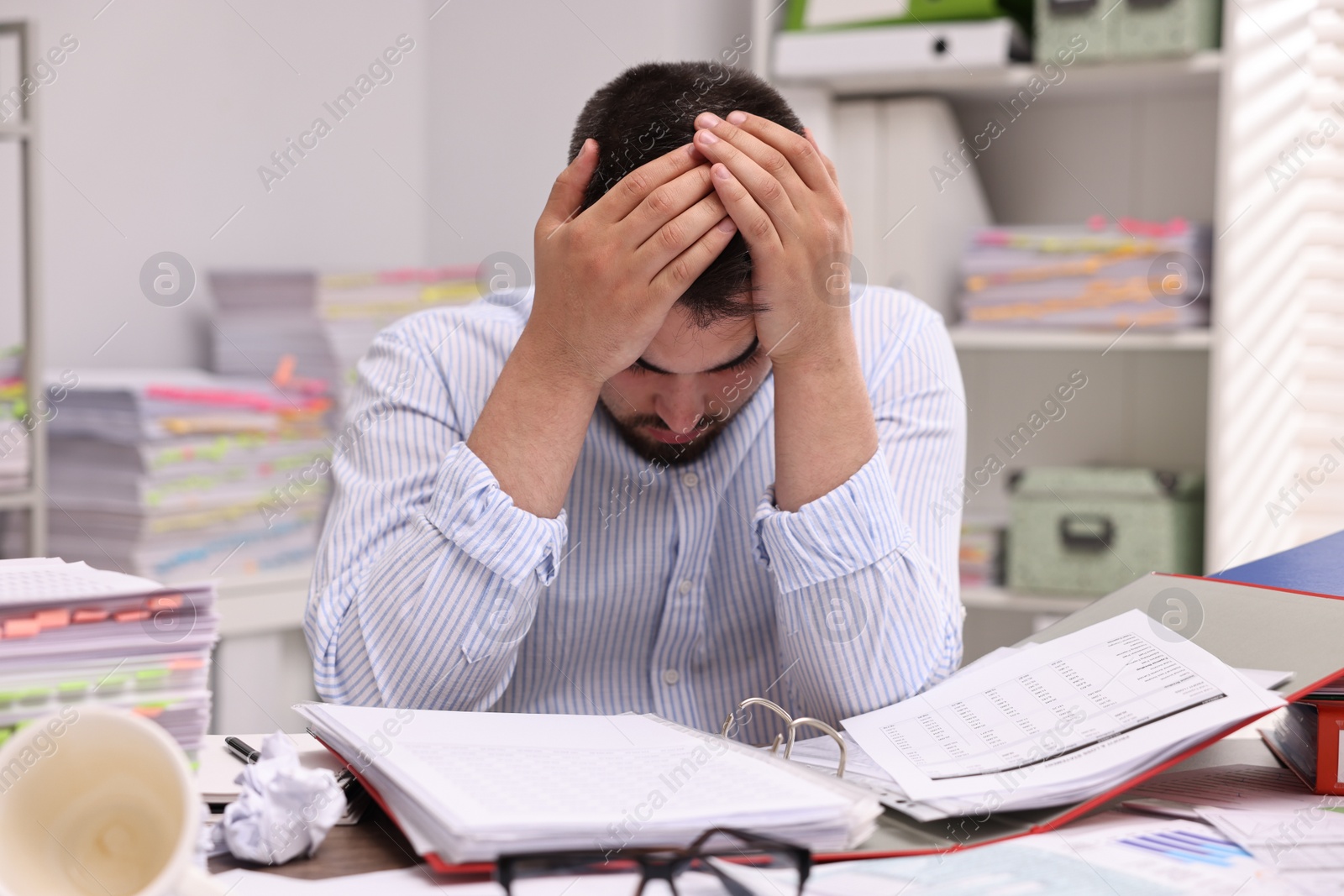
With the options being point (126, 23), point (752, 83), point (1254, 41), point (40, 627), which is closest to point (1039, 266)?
point (1254, 41)

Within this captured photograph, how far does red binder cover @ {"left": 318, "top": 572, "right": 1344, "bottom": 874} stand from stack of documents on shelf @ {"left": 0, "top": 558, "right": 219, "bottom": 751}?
0.39 ft

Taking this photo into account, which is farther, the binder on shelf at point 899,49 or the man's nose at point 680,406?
the binder on shelf at point 899,49

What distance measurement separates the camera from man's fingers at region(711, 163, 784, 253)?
2.73 feet

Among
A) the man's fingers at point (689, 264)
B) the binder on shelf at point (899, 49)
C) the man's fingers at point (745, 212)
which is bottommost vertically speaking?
the man's fingers at point (689, 264)

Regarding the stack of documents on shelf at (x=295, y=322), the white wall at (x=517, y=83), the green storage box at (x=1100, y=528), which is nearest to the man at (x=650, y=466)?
the green storage box at (x=1100, y=528)

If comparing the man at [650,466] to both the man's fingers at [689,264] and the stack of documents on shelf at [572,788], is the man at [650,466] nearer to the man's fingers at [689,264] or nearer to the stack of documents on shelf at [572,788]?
the man's fingers at [689,264]

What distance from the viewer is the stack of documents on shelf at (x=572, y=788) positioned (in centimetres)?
54

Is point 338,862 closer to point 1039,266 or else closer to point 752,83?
point 752,83

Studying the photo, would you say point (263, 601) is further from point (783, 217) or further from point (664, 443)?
point (783, 217)

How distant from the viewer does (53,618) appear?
560 millimetres

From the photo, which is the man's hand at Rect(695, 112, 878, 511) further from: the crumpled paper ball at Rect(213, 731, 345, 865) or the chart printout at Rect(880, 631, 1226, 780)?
the crumpled paper ball at Rect(213, 731, 345, 865)

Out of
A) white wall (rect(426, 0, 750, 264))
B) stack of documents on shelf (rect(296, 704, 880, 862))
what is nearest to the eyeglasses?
stack of documents on shelf (rect(296, 704, 880, 862))

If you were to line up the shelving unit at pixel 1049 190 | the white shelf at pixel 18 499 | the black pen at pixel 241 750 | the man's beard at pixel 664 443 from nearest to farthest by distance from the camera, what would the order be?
the black pen at pixel 241 750
the man's beard at pixel 664 443
the white shelf at pixel 18 499
the shelving unit at pixel 1049 190

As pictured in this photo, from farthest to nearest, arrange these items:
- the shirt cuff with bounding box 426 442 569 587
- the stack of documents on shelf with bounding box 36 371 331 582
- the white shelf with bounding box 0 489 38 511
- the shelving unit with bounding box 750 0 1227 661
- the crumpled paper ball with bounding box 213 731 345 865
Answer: the shelving unit with bounding box 750 0 1227 661 → the stack of documents on shelf with bounding box 36 371 331 582 → the white shelf with bounding box 0 489 38 511 → the shirt cuff with bounding box 426 442 569 587 → the crumpled paper ball with bounding box 213 731 345 865
